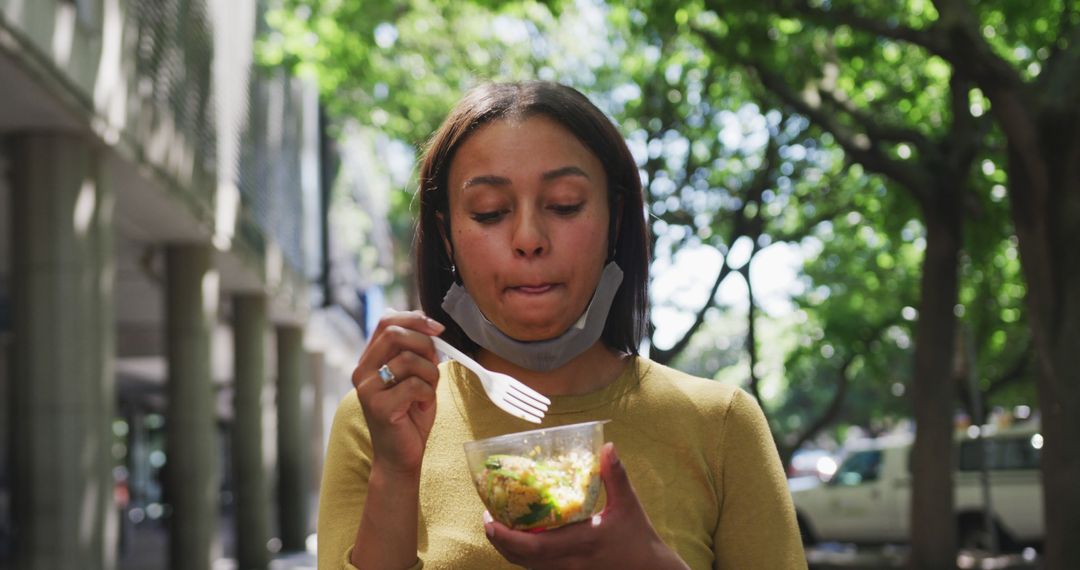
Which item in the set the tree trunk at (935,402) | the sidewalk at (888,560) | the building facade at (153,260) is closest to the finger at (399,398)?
the building facade at (153,260)

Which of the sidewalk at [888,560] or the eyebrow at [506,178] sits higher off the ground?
the eyebrow at [506,178]

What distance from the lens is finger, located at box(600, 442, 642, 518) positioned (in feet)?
6.23

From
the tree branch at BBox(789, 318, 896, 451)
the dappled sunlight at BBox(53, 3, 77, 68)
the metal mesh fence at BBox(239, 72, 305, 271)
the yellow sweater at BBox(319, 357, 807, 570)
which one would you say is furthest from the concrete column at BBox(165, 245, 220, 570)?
the yellow sweater at BBox(319, 357, 807, 570)

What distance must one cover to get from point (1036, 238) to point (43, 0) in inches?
266

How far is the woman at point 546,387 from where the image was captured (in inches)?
87.7

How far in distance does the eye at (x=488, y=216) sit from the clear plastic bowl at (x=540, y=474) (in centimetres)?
37

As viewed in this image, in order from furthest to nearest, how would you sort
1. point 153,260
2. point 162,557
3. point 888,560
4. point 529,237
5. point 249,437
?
point 162,557 → point 249,437 → point 153,260 → point 888,560 → point 529,237

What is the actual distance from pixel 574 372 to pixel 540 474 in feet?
1.33

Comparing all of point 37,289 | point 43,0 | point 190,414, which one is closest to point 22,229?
point 37,289

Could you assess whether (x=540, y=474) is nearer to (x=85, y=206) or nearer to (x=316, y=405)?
(x=85, y=206)

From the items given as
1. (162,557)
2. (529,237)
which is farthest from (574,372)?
(162,557)

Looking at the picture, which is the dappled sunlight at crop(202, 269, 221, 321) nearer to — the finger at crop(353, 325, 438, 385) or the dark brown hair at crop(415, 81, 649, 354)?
the dark brown hair at crop(415, 81, 649, 354)

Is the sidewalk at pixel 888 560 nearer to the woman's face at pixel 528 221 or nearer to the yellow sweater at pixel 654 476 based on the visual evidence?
the yellow sweater at pixel 654 476

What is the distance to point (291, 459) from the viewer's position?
26.2 m
